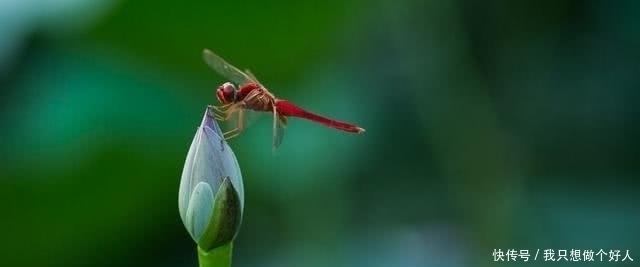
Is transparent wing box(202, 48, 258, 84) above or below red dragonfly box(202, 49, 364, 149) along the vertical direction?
above

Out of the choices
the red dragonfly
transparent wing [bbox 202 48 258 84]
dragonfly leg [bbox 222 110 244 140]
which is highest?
transparent wing [bbox 202 48 258 84]

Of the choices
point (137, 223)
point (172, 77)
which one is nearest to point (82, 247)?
point (137, 223)

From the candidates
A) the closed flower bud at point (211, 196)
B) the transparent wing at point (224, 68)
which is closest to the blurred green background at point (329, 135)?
the transparent wing at point (224, 68)

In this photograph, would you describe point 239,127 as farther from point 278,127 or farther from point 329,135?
point 329,135

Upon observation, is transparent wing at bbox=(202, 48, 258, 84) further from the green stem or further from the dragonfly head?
the green stem

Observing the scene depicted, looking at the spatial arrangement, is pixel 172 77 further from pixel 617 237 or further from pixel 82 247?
pixel 617 237

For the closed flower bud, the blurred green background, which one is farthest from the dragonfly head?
the blurred green background

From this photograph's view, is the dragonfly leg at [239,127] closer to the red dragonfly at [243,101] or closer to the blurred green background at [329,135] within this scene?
the red dragonfly at [243,101]
